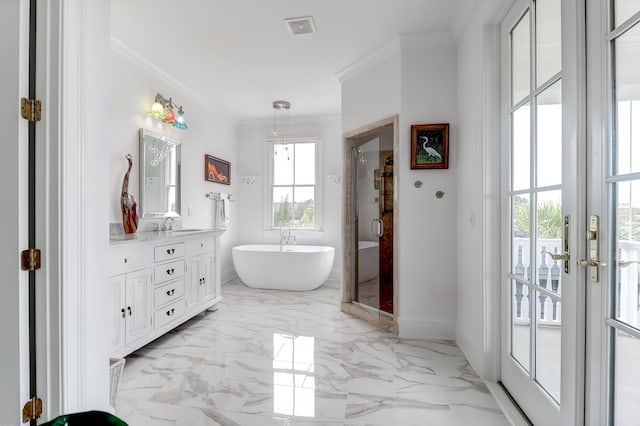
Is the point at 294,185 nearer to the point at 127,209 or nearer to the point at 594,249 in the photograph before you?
the point at 127,209

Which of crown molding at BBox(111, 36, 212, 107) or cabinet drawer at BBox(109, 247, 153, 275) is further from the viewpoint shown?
crown molding at BBox(111, 36, 212, 107)

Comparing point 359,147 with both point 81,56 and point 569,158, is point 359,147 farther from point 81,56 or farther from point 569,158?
point 81,56

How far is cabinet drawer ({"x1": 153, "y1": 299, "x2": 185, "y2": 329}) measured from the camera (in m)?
2.67

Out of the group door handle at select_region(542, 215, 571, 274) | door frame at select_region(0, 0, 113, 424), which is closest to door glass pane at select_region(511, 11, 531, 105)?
door handle at select_region(542, 215, 571, 274)

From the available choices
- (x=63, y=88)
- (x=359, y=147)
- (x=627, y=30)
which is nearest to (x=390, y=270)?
(x=359, y=147)

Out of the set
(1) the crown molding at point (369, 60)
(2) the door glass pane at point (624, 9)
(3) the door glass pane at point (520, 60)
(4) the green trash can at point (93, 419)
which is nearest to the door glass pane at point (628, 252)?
(2) the door glass pane at point (624, 9)

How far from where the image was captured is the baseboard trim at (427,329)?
110 inches

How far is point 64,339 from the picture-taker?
4.13 feet

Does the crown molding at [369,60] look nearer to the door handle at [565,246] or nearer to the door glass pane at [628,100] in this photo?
the door glass pane at [628,100]

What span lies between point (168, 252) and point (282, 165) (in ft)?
9.58

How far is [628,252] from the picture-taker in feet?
3.41

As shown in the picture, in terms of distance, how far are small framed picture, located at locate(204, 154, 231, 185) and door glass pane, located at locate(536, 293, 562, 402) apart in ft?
13.2

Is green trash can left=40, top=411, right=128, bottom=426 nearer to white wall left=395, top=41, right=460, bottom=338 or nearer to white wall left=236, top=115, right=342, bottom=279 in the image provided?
white wall left=395, top=41, right=460, bottom=338

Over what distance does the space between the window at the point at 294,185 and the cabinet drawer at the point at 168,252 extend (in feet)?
8.13
